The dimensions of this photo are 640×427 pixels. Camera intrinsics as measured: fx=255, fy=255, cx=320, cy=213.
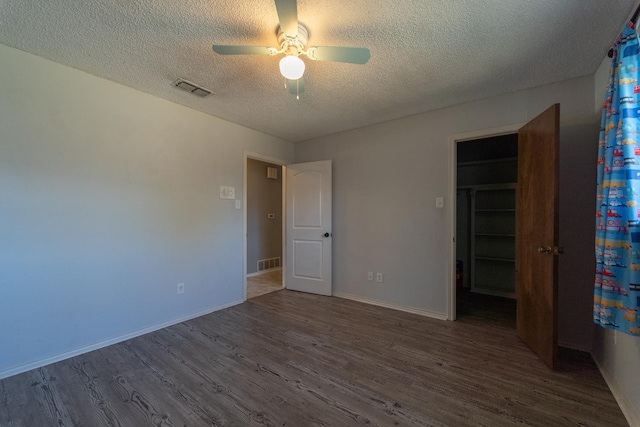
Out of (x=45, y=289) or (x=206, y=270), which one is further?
(x=206, y=270)

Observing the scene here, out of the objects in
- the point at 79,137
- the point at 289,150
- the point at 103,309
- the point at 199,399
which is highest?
the point at 289,150

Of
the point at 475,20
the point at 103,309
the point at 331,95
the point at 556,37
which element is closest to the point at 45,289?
the point at 103,309

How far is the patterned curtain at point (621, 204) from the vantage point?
1.33 meters

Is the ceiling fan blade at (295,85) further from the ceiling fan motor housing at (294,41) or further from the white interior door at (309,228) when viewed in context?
A: the white interior door at (309,228)

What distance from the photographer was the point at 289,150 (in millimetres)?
4281

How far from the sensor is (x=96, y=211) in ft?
7.57

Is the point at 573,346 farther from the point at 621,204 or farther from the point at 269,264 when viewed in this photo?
the point at 269,264

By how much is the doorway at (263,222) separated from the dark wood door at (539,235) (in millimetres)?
3554

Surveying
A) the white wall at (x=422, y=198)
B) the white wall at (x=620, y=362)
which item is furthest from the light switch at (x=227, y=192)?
the white wall at (x=620, y=362)

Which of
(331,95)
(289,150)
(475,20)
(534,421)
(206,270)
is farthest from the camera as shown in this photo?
(289,150)

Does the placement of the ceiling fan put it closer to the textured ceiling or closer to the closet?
the textured ceiling

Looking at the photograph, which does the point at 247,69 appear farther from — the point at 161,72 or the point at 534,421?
the point at 534,421

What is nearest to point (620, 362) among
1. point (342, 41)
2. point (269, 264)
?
point (342, 41)

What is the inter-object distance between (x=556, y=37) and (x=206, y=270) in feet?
12.7
